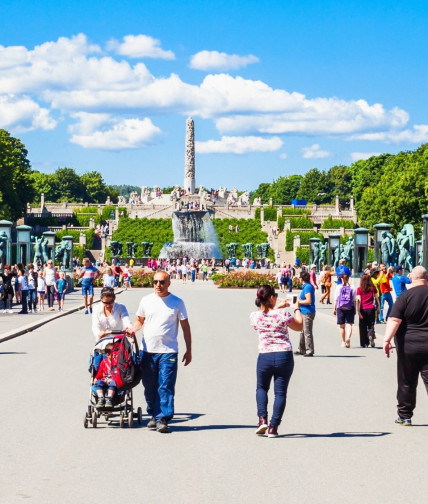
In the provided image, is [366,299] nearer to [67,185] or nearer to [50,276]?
[50,276]

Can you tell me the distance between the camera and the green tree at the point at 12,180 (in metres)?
86.9

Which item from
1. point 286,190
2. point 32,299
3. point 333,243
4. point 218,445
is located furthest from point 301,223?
point 218,445

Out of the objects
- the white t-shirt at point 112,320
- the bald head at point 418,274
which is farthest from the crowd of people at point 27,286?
the bald head at point 418,274

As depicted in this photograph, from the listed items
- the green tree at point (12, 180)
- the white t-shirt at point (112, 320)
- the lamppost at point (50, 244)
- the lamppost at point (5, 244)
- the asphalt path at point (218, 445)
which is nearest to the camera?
the asphalt path at point (218, 445)

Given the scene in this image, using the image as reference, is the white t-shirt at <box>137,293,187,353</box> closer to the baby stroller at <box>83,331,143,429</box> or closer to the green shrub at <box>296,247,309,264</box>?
the baby stroller at <box>83,331,143,429</box>

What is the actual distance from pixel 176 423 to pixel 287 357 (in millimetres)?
1444

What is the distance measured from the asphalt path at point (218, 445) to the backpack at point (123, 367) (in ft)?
1.54

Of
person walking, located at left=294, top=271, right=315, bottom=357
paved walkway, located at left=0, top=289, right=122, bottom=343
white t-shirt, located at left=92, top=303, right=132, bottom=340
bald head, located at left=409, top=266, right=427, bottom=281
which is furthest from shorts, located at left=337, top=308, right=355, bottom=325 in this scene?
white t-shirt, located at left=92, top=303, right=132, bottom=340

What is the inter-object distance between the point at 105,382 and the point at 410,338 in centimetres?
296

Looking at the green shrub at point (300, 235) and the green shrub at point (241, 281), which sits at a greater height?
the green shrub at point (300, 235)

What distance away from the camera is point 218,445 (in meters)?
9.13

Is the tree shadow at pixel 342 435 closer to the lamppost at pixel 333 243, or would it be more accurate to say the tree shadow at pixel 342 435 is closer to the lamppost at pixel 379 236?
the lamppost at pixel 379 236

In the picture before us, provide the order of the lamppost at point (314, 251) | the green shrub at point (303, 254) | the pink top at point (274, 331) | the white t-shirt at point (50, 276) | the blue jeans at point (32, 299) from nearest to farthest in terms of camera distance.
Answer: the pink top at point (274, 331), the blue jeans at point (32, 299), the white t-shirt at point (50, 276), the lamppost at point (314, 251), the green shrub at point (303, 254)

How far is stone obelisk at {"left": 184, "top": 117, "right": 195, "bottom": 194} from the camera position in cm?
14280
